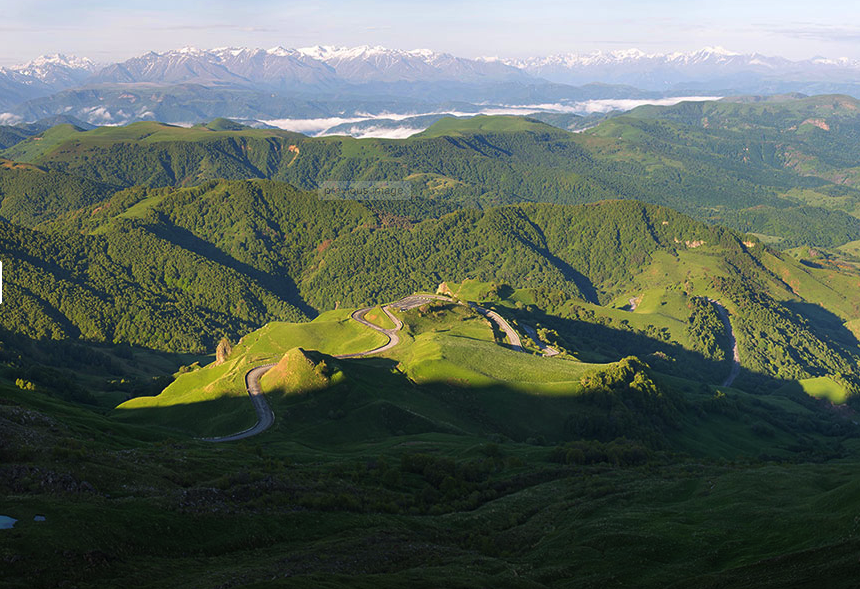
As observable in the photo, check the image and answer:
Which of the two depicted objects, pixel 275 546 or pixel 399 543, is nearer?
pixel 275 546

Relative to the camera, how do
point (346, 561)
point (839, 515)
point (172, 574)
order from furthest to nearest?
1. point (839, 515)
2. point (346, 561)
3. point (172, 574)

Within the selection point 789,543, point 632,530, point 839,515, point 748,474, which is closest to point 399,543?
point 632,530

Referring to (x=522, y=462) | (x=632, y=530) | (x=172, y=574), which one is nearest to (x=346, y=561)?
(x=172, y=574)

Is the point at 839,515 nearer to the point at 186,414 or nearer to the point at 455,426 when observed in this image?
the point at 455,426

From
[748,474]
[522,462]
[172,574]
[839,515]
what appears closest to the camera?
[172,574]

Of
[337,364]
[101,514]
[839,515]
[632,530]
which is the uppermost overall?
[101,514]

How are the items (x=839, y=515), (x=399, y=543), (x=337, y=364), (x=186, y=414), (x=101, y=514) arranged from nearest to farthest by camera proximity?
(x=101, y=514) < (x=839, y=515) < (x=399, y=543) < (x=186, y=414) < (x=337, y=364)

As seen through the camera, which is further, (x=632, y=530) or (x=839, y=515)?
(x=632, y=530)

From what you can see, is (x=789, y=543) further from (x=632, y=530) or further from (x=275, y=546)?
(x=275, y=546)

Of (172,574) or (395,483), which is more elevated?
(172,574)
